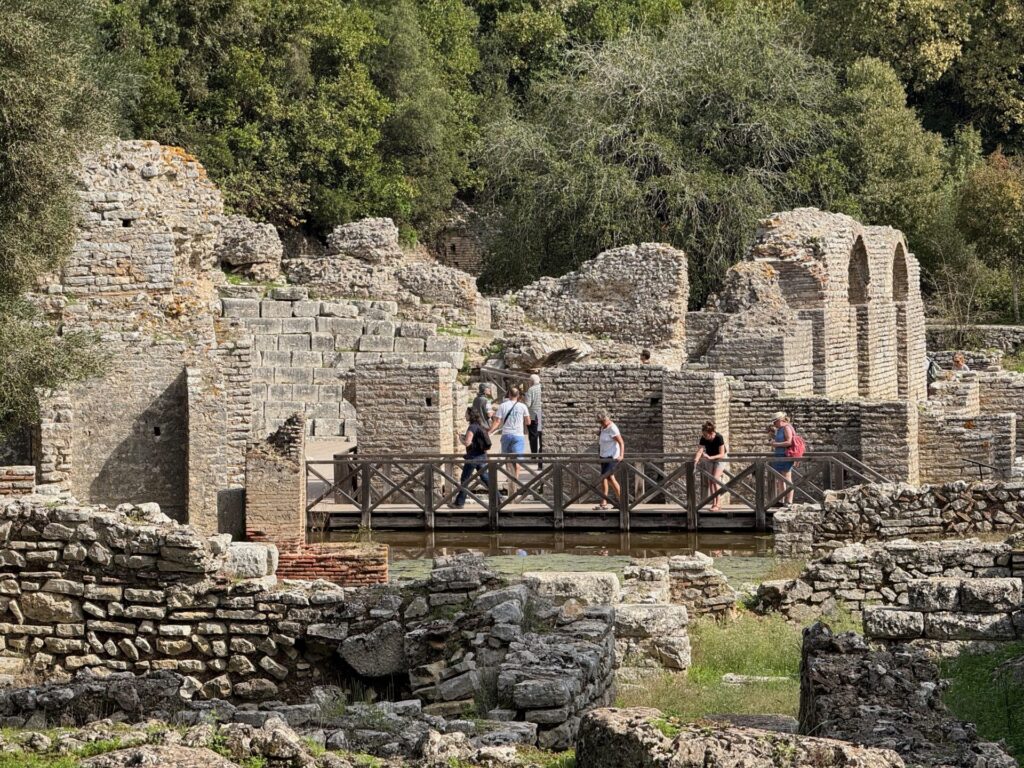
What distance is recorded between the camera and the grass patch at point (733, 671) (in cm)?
1034

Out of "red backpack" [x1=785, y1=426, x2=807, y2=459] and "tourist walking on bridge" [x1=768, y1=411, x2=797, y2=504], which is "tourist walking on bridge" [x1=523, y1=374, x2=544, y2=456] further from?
"red backpack" [x1=785, y1=426, x2=807, y2=459]

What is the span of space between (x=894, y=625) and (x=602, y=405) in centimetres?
1085

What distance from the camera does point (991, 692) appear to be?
9.19 meters

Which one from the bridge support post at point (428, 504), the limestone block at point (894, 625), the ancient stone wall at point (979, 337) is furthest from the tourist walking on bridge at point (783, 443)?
the ancient stone wall at point (979, 337)

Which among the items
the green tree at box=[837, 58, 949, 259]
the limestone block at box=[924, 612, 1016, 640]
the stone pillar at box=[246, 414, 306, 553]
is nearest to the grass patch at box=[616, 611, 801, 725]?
the limestone block at box=[924, 612, 1016, 640]

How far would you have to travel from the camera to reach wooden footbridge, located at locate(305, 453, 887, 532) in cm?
1808

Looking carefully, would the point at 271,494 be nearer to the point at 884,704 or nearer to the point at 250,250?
the point at 884,704

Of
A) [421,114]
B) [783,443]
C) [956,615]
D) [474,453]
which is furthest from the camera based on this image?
[421,114]

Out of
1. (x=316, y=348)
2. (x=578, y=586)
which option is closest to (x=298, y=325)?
(x=316, y=348)

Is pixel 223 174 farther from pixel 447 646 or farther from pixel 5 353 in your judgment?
pixel 447 646

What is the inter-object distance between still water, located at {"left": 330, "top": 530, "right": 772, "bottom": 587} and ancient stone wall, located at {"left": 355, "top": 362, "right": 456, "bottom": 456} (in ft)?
7.30

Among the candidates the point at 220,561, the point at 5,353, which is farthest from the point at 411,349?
the point at 220,561

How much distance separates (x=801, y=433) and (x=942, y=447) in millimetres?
1674

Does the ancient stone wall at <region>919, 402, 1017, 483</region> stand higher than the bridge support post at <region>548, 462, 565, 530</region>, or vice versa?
the ancient stone wall at <region>919, 402, 1017, 483</region>
